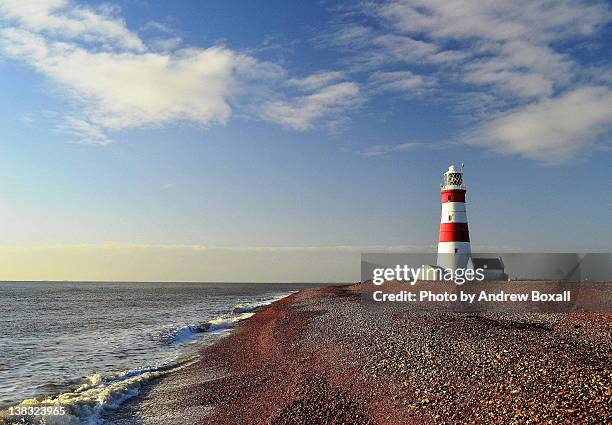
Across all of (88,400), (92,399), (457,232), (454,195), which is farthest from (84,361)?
(454,195)

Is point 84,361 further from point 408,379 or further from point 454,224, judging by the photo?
point 454,224

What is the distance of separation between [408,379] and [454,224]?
118 feet

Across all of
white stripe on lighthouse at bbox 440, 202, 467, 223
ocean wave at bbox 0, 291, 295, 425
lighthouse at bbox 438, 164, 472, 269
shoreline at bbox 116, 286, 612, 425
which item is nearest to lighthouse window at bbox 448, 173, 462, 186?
lighthouse at bbox 438, 164, 472, 269

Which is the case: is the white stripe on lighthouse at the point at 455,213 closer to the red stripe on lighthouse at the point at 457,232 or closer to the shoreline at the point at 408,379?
the red stripe on lighthouse at the point at 457,232

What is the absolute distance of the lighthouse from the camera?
47.3 m

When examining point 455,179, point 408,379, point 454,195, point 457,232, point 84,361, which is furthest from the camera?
point 455,179

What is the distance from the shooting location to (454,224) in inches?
1861

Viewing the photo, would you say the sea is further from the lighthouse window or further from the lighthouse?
the lighthouse window

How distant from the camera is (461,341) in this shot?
18.0m

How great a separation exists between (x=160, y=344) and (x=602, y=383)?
2375 cm

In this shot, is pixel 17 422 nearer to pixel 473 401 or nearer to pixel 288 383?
pixel 288 383

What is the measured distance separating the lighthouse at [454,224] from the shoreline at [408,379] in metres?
24.0

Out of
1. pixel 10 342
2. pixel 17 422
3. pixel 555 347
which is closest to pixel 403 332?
pixel 555 347

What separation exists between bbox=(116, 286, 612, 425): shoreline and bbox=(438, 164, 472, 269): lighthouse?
24.0 m
